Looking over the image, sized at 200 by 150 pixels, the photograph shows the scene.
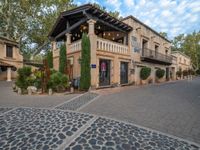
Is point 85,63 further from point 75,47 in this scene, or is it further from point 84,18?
point 84,18

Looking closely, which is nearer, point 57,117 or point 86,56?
point 57,117

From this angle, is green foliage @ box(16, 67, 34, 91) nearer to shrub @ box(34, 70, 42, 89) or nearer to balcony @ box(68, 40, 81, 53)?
shrub @ box(34, 70, 42, 89)

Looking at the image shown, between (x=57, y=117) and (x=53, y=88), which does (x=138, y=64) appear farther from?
(x=57, y=117)

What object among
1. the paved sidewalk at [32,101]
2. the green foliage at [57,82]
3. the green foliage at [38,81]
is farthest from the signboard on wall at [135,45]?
the paved sidewalk at [32,101]

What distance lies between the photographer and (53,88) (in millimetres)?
10320

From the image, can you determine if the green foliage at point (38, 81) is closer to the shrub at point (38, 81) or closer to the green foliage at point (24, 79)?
the shrub at point (38, 81)

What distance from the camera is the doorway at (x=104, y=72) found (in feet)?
41.8

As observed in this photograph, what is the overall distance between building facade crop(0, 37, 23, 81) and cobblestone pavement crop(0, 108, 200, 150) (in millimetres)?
16790

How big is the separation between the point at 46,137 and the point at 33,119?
1.38 metres

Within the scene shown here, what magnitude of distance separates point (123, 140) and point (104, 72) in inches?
376

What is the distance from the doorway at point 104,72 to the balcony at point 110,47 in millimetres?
989

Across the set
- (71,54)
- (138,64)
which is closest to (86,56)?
(71,54)

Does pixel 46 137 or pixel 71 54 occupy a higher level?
pixel 71 54

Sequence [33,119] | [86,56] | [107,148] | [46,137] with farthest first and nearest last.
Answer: [86,56] → [33,119] → [46,137] → [107,148]
